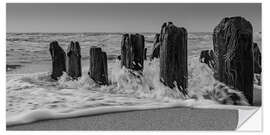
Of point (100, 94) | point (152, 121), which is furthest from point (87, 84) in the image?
point (152, 121)

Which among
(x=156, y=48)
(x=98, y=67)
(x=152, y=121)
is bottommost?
(x=152, y=121)

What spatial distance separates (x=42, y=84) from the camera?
3713 millimetres

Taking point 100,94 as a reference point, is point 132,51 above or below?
above

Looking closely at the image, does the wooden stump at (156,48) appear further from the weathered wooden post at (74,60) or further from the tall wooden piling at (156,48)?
the weathered wooden post at (74,60)

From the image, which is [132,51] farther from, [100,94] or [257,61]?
[257,61]

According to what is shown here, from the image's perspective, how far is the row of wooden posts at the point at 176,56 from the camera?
3.68 m

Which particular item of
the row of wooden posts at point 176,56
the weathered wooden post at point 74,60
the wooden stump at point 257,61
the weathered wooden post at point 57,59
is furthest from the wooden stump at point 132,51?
the wooden stump at point 257,61

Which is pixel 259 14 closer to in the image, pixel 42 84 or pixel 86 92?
pixel 86 92

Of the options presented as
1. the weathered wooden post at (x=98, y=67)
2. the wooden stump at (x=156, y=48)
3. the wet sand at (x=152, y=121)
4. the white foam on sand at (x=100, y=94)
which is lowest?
the wet sand at (x=152, y=121)

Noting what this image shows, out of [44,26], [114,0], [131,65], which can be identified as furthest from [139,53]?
[44,26]

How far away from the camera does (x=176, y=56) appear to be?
375cm

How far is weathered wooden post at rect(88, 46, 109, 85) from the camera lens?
3744mm

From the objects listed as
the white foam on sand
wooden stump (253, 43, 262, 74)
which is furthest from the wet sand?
wooden stump (253, 43, 262, 74)

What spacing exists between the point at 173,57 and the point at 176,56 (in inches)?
0.8
